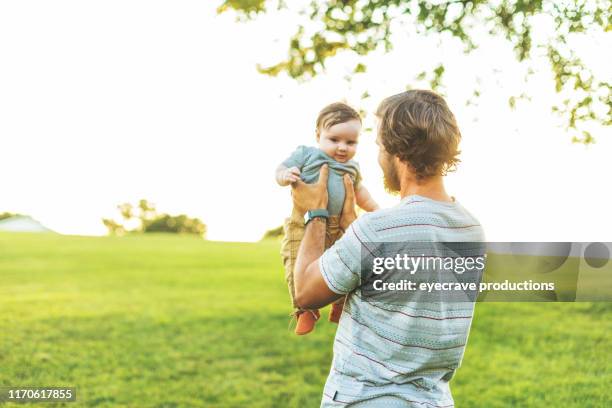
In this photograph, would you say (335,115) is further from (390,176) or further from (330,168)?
(390,176)

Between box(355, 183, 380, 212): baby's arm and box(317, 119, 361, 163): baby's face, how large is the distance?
0.15 m

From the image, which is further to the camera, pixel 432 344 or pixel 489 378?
pixel 489 378

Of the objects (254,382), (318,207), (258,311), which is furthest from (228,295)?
(318,207)

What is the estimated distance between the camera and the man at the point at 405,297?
224 centimetres

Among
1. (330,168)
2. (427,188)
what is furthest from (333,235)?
(427,188)

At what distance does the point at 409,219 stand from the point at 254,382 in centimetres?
628

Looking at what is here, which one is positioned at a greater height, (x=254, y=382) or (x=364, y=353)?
(x=364, y=353)

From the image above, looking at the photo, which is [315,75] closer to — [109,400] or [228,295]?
[109,400]

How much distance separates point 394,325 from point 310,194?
0.64m

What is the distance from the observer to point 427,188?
2311 millimetres

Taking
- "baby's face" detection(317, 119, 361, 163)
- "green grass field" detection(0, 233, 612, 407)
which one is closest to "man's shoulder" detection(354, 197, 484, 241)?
"baby's face" detection(317, 119, 361, 163)

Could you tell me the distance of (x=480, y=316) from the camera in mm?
11031

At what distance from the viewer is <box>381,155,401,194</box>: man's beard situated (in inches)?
92.9

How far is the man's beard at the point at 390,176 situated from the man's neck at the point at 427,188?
4 cm
